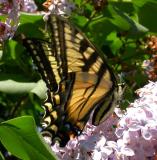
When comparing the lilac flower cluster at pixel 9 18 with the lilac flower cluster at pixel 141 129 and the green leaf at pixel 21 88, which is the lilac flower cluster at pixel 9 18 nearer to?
the green leaf at pixel 21 88

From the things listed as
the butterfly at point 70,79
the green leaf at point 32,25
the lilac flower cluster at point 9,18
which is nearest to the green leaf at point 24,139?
the butterfly at point 70,79

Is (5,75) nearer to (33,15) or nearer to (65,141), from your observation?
(33,15)

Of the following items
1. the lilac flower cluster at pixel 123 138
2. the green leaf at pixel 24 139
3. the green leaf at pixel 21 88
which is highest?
the green leaf at pixel 24 139

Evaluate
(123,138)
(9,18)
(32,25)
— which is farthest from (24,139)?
(32,25)

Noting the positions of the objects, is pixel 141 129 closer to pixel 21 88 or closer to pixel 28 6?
pixel 21 88

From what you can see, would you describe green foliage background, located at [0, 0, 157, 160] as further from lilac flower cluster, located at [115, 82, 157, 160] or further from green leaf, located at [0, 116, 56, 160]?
green leaf, located at [0, 116, 56, 160]

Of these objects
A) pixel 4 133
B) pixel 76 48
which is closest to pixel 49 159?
pixel 4 133

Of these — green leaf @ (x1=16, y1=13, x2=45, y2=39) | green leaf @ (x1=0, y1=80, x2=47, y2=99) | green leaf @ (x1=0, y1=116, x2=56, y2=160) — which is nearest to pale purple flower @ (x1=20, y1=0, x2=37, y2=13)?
green leaf @ (x1=16, y1=13, x2=45, y2=39)
